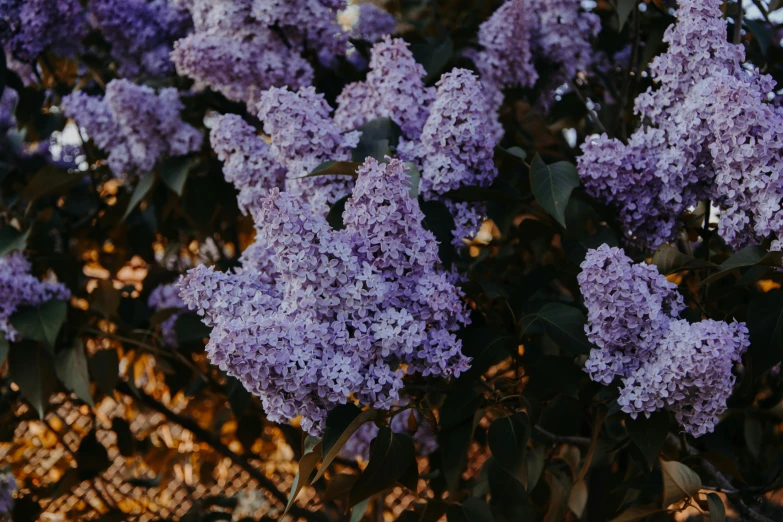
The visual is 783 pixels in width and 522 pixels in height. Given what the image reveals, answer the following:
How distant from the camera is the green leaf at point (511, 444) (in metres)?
1.16

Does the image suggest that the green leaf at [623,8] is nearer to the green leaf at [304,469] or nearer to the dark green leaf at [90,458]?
the green leaf at [304,469]

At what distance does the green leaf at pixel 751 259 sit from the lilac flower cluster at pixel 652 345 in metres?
0.07

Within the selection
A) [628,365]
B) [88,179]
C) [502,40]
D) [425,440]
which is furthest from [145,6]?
[628,365]

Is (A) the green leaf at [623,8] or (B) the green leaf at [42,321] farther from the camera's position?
(B) the green leaf at [42,321]

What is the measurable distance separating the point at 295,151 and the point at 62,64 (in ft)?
5.22

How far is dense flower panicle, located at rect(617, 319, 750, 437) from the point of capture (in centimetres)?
100

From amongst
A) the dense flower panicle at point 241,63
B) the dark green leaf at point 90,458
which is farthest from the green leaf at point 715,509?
the dark green leaf at point 90,458

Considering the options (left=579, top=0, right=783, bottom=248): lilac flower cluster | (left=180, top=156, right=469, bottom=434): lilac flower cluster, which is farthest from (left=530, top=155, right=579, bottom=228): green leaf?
(left=180, top=156, right=469, bottom=434): lilac flower cluster

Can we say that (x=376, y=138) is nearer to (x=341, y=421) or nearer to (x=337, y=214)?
(x=337, y=214)

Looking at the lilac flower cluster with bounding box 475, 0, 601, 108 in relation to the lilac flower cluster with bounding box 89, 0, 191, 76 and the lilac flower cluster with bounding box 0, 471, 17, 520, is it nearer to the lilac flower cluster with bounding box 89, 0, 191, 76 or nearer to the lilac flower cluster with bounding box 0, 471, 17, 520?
the lilac flower cluster with bounding box 89, 0, 191, 76

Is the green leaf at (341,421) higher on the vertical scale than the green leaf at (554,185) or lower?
lower

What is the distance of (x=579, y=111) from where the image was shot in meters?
1.99

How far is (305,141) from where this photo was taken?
125 centimetres

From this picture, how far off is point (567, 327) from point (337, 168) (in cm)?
39
